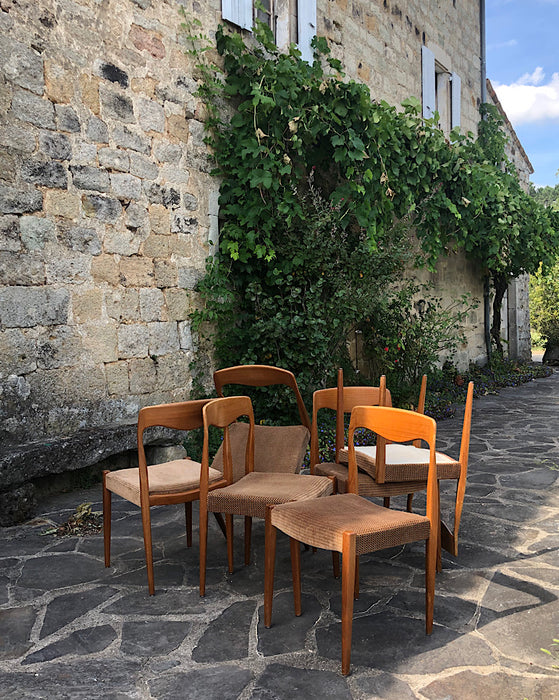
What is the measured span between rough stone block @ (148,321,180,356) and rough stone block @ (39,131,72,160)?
1.35 metres

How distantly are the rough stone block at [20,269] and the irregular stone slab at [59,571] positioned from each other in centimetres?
177

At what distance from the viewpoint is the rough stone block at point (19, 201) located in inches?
155

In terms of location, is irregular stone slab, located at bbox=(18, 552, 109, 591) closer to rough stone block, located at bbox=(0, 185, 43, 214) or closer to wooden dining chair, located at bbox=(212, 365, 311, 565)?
wooden dining chair, located at bbox=(212, 365, 311, 565)

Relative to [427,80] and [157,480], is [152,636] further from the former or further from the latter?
[427,80]

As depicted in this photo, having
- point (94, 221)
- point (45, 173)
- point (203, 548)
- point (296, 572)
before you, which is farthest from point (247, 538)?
point (45, 173)

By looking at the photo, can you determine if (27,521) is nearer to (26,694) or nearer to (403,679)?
(26,694)

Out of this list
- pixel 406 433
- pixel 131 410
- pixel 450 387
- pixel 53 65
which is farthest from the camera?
pixel 450 387

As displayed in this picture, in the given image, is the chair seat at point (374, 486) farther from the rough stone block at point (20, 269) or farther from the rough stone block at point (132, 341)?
the rough stone block at point (20, 269)

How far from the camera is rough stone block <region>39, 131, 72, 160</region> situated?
4137 millimetres

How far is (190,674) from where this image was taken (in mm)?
2064

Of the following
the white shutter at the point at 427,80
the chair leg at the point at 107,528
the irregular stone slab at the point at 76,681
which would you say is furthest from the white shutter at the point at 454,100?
the irregular stone slab at the point at 76,681

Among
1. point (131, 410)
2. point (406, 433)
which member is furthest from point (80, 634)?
point (131, 410)

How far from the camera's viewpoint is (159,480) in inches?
113

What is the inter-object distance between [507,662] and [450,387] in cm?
665
